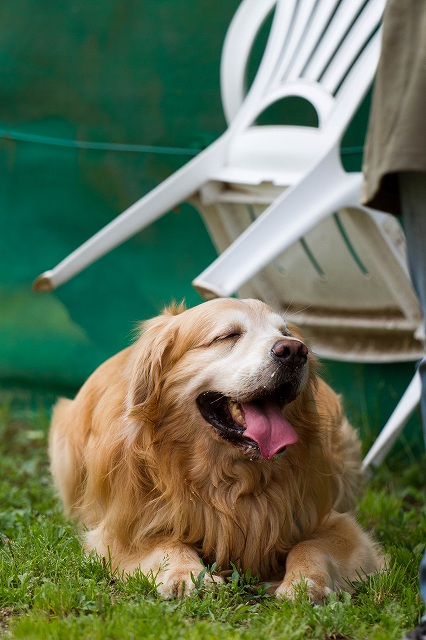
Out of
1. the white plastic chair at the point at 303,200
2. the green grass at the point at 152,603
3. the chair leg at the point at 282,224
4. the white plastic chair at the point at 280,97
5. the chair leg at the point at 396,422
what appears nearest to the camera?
the green grass at the point at 152,603

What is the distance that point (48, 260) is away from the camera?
17.8 ft

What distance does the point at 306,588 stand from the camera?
293cm

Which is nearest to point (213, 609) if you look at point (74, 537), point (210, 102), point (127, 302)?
point (74, 537)

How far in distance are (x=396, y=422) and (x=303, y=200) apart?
3.48ft

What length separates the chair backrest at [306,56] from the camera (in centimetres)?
428

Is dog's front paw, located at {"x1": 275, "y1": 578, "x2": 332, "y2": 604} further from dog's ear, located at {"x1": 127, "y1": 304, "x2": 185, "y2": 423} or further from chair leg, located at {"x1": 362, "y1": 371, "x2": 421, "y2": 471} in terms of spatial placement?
chair leg, located at {"x1": 362, "y1": 371, "x2": 421, "y2": 471}

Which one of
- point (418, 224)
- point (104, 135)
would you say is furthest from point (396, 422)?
point (104, 135)

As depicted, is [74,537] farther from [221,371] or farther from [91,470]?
[221,371]

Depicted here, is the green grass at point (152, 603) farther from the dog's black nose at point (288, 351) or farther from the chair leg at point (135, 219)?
the chair leg at point (135, 219)

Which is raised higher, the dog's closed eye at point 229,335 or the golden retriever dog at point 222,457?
the dog's closed eye at point 229,335

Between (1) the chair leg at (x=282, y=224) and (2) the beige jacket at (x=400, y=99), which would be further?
(1) the chair leg at (x=282, y=224)

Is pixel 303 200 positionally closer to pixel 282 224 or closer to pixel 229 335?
pixel 282 224

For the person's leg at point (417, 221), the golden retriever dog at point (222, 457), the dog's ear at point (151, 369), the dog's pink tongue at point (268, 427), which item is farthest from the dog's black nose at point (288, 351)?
the person's leg at point (417, 221)

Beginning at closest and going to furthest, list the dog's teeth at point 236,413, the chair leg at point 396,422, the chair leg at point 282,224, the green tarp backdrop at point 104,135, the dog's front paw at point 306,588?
the dog's front paw at point 306,588 → the dog's teeth at point 236,413 → the chair leg at point 282,224 → the chair leg at point 396,422 → the green tarp backdrop at point 104,135
